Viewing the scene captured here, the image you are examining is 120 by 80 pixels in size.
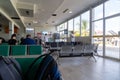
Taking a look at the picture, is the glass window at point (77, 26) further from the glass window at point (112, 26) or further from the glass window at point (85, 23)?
the glass window at point (112, 26)

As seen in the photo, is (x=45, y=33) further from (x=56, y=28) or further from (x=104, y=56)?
(x=104, y=56)

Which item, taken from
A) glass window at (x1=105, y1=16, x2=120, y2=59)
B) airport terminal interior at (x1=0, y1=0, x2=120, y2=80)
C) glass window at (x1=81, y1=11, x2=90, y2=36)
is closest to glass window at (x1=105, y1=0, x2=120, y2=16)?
airport terminal interior at (x1=0, y1=0, x2=120, y2=80)

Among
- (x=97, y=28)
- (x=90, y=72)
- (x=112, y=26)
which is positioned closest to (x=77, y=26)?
(x=97, y=28)

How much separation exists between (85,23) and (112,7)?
10.3 ft

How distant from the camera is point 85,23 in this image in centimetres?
972

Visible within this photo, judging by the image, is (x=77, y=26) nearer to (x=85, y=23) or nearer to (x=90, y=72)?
(x=85, y=23)

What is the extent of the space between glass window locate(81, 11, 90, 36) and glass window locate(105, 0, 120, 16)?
2159 mm

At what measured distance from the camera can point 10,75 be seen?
114 centimetres

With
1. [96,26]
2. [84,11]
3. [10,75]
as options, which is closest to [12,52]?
[10,75]

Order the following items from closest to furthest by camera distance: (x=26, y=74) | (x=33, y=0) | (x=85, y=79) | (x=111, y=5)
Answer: (x=26, y=74) → (x=85, y=79) → (x=33, y=0) → (x=111, y=5)

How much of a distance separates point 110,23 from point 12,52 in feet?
18.2

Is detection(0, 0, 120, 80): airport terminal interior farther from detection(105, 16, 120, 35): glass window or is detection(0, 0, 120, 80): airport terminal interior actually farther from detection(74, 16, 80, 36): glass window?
detection(74, 16, 80, 36): glass window

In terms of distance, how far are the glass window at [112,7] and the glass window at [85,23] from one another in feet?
7.08

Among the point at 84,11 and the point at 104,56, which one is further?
the point at 84,11
